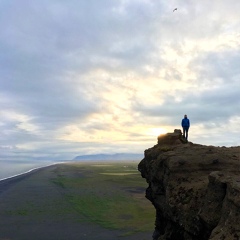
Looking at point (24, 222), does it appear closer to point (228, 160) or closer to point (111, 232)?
point (111, 232)

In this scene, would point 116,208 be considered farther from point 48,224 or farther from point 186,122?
point 186,122

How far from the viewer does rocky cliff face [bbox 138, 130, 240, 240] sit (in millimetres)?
12845

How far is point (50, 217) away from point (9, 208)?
35.9ft

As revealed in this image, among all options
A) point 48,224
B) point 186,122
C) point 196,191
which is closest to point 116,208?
point 48,224

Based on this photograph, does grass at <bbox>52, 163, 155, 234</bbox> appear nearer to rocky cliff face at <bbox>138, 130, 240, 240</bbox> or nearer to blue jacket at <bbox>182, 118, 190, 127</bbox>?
rocky cliff face at <bbox>138, 130, 240, 240</bbox>

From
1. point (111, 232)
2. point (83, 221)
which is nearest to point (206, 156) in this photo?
point (111, 232)

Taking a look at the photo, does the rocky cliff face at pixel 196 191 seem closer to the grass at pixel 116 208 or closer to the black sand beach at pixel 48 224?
the black sand beach at pixel 48 224

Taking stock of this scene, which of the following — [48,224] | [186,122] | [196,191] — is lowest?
[48,224]

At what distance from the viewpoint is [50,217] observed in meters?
41.6

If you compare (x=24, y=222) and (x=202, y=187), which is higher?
(x=202, y=187)

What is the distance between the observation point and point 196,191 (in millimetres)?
17516

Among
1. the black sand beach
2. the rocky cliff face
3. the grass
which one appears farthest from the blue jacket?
the grass

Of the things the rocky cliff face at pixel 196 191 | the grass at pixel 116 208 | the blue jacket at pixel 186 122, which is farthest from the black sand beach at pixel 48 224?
the blue jacket at pixel 186 122

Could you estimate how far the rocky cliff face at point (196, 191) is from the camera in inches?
506
